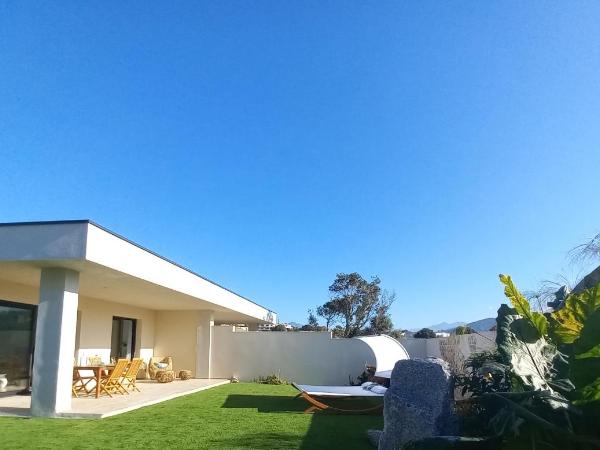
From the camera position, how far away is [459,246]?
1764 centimetres

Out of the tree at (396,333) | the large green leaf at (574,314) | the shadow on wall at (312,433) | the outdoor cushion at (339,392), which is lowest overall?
the shadow on wall at (312,433)

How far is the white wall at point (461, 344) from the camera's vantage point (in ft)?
40.2

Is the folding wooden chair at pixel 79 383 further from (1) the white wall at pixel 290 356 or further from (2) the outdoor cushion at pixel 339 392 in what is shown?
(1) the white wall at pixel 290 356

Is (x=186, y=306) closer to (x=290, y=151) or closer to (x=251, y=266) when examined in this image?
(x=290, y=151)

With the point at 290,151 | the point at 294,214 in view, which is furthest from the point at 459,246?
the point at 294,214

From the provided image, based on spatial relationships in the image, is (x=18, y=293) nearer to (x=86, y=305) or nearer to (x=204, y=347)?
(x=86, y=305)

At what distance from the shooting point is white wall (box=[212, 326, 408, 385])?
65.2ft

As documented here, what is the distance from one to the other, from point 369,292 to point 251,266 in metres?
12.1

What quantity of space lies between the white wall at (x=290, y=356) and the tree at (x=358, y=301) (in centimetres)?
2080

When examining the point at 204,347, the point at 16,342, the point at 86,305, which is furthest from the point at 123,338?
the point at 16,342

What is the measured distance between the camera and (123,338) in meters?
20.1

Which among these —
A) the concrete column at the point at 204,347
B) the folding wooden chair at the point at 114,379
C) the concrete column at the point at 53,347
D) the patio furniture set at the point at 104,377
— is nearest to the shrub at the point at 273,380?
the concrete column at the point at 204,347

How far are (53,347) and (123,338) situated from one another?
1004cm

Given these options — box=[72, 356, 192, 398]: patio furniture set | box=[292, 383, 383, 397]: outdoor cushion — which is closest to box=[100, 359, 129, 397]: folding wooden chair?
box=[72, 356, 192, 398]: patio furniture set
